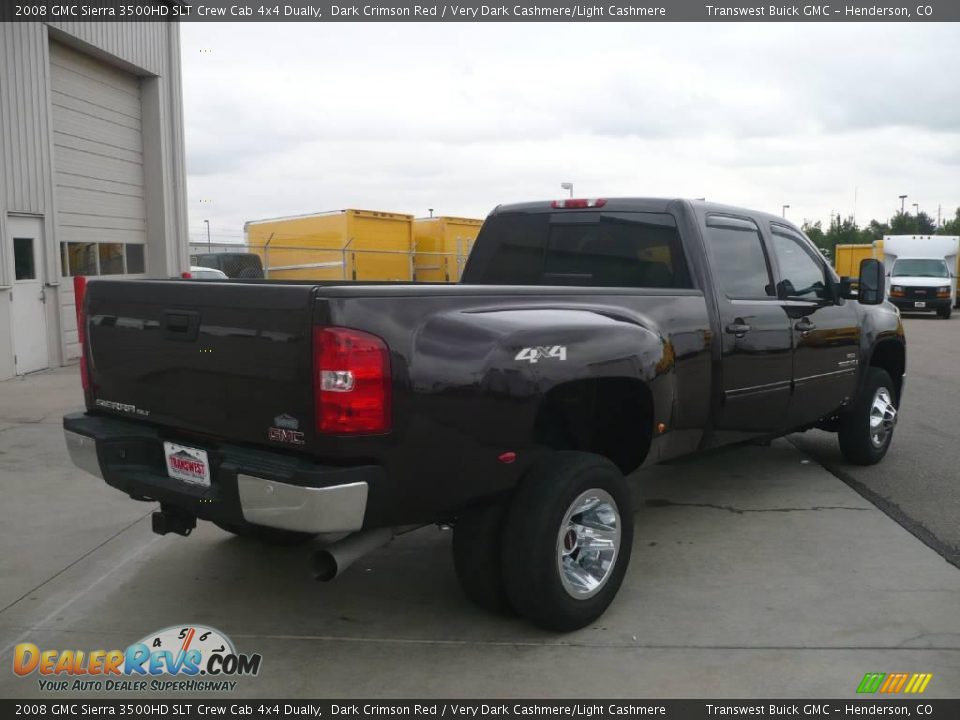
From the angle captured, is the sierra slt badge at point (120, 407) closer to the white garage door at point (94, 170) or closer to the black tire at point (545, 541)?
the black tire at point (545, 541)

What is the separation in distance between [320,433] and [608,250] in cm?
275

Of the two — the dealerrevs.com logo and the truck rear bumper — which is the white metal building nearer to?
the truck rear bumper

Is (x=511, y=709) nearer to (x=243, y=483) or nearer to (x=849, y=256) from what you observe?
(x=243, y=483)

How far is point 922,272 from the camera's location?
26.8 meters

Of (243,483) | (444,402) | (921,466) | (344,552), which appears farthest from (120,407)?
(921,466)

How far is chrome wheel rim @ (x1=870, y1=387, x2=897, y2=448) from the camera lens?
6797 mm

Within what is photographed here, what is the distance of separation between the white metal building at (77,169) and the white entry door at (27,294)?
17 mm

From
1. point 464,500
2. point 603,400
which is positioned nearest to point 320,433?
point 464,500

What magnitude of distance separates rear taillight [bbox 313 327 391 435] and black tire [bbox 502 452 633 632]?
84cm

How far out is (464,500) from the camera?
3525 mm

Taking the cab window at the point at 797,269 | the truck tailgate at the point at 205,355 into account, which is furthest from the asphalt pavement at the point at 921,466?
the truck tailgate at the point at 205,355

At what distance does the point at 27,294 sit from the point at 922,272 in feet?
79.8

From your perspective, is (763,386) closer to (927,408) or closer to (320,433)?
(320,433)

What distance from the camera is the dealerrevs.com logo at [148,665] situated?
3469 mm
